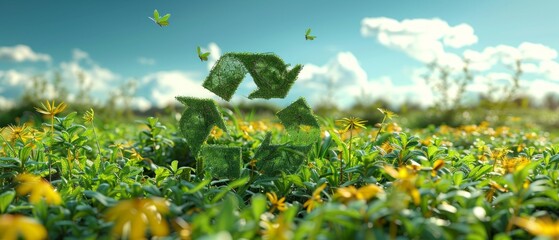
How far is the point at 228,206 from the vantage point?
5.16ft

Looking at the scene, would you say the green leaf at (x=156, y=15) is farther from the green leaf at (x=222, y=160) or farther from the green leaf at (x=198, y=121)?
the green leaf at (x=222, y=160)

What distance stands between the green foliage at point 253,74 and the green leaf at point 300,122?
0.11 m

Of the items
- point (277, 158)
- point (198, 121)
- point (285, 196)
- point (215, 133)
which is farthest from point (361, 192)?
point (215, 133)

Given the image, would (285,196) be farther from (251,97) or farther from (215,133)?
(215,133)

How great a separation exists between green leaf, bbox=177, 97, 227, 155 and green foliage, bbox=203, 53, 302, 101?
12 centimetres

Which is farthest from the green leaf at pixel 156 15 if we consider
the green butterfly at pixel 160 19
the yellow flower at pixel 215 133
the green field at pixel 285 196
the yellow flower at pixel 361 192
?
the yellow flower at pixel 361 192

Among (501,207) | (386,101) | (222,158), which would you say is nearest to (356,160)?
(222,158)

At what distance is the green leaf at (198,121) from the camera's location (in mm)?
2971

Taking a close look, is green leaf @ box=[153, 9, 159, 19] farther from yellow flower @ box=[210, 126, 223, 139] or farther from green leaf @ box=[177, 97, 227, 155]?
yellow flower @ box=[210, 126, 223, 139]

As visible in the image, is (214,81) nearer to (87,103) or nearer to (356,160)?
(356,160)

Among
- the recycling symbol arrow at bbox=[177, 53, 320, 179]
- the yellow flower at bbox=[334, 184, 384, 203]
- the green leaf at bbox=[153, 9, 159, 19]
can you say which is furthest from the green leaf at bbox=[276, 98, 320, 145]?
the yellow flower at bbox=[334, 184, 384, 203]

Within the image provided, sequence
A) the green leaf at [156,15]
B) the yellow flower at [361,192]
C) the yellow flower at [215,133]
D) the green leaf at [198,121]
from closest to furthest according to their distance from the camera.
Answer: the yellow flower at [361,192] → the green leaf at [156,15] → the green leaf at [198,121] → the yellow flower at [215,133]

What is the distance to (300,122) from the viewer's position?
2.99m

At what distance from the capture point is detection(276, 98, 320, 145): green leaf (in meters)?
2.95
